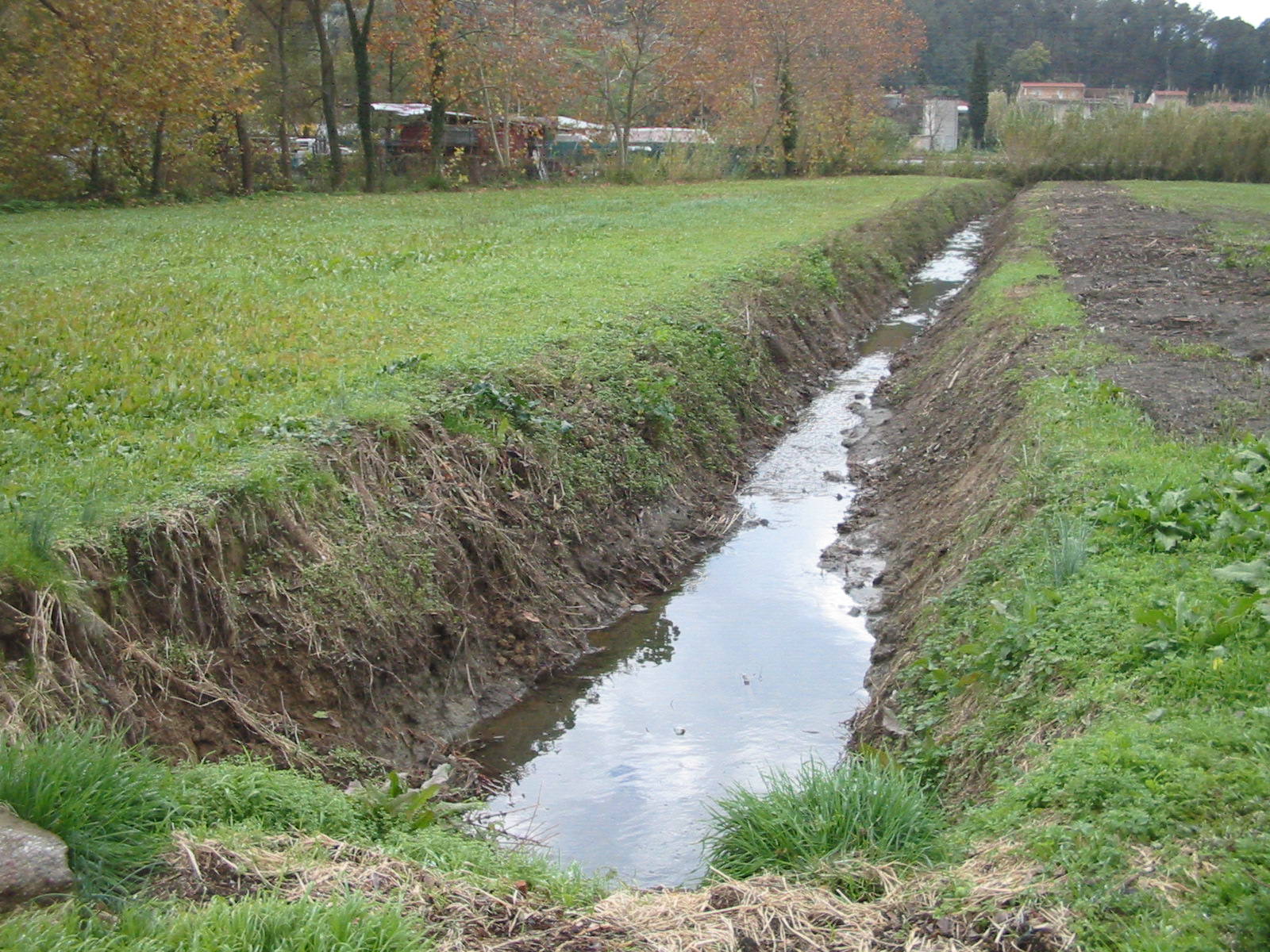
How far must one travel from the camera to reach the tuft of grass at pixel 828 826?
4180 mm

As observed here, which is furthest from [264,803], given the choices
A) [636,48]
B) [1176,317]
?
[636,48]

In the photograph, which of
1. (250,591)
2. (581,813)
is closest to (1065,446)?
(581,813)

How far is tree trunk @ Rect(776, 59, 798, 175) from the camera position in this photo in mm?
43719

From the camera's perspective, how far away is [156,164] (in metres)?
29.0

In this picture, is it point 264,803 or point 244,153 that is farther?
point 244,153

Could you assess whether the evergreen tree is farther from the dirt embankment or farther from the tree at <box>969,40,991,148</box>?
the dirt embankment

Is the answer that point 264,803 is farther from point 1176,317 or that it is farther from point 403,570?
point 1176,317

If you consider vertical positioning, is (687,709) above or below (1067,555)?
below

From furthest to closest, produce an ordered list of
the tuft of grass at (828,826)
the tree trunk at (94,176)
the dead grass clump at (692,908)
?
the tree trunk at (94,176) → the tuft of grass at (828,826) → the dead grass clump at (692,908)

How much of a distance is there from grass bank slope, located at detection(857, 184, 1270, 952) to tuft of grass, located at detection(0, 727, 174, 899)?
269 centimetres

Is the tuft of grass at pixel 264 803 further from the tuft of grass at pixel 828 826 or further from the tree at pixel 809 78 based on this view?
the tree at pixel 809 78

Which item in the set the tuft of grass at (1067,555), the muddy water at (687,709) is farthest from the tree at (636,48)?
the tuft of grass at (1067,555)

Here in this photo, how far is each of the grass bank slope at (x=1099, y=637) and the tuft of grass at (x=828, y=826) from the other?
8.0 inches

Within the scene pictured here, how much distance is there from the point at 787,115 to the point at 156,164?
79.5 feet
